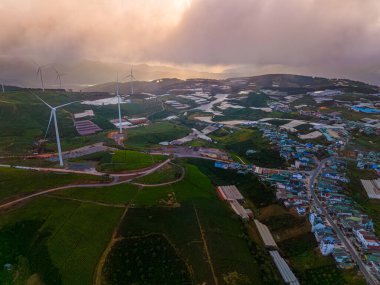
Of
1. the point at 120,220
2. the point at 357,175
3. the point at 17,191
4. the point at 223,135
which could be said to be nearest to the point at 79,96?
the point at 223,135

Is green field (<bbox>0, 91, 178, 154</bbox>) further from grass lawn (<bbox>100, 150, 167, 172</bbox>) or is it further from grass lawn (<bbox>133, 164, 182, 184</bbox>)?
grass lawn (<bbox>133, 164, 182, 184</bbox>)

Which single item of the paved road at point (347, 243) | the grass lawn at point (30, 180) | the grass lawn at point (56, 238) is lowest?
the paved road at point (347, 243)

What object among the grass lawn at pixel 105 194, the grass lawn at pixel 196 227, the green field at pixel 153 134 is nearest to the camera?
the grass lawn at pixel 196 227

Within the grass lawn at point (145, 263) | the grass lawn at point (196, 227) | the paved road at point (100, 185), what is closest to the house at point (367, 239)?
the grass lawn at point (196, 227)

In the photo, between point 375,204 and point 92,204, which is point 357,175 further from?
point 92,204

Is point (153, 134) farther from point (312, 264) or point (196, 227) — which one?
point (312, 264)

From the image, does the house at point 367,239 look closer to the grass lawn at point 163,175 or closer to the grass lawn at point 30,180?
the grass lawn at point 163,175
